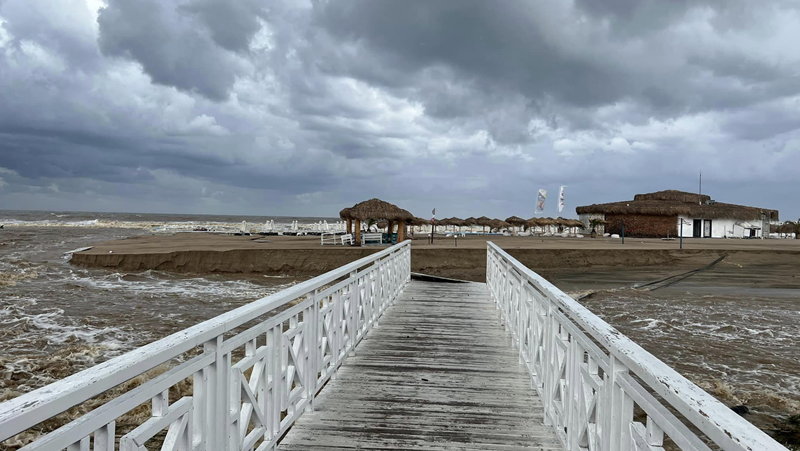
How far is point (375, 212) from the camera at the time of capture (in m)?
22.6

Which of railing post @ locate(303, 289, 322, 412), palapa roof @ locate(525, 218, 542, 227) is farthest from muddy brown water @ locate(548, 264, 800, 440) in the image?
palapa roof @ locate(525, 218, 542, 227)

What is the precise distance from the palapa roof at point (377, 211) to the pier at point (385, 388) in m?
16.6

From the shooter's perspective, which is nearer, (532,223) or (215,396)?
(215,396)

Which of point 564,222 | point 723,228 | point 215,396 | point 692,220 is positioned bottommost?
point 215,396

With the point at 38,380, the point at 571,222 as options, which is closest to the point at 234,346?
the point at 38,380

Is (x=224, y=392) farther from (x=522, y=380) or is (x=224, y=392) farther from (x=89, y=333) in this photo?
(x=89, y=333)

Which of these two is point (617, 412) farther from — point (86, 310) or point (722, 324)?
point (86, 310)

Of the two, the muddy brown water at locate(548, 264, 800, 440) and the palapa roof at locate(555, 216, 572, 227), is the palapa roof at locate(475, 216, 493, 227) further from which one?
the muddy brown water at locate(548, 264, 800, 440)

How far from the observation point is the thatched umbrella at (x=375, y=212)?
73.7 feet

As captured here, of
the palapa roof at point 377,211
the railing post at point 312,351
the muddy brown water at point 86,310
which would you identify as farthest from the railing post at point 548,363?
the palapa roof at point 377,211

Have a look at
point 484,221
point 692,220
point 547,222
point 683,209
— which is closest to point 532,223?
point 547,222

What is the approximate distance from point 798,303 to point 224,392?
1726cm

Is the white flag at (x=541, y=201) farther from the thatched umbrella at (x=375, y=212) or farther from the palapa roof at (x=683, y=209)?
the thatched umbrella at (x=375, y=212)

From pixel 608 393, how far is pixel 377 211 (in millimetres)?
20904
